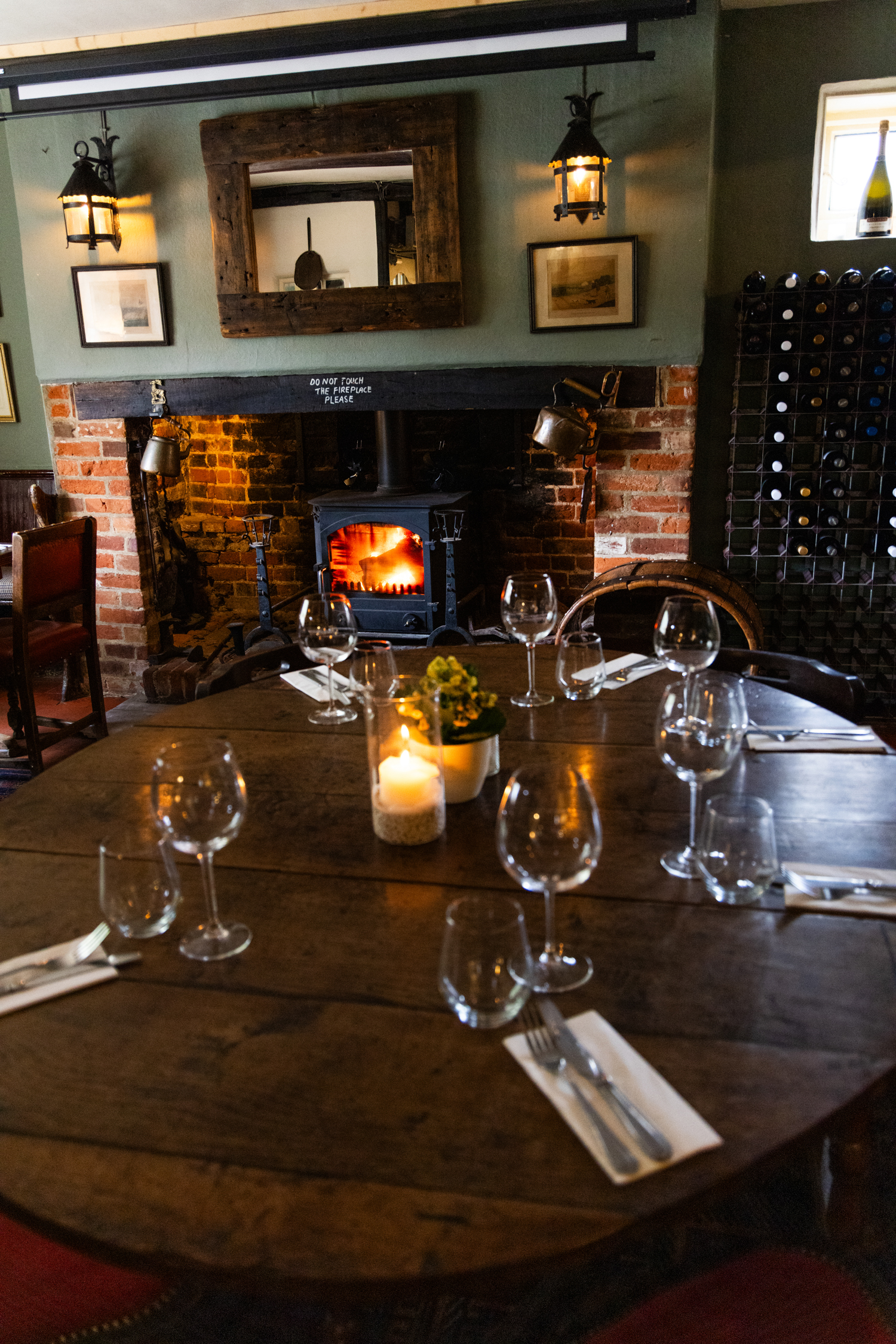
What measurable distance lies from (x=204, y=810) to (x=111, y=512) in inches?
134

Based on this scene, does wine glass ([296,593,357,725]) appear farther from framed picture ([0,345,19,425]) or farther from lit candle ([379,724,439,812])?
framed picture ([0,345,19,425])

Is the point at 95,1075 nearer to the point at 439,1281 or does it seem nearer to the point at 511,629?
the point at 439,1281

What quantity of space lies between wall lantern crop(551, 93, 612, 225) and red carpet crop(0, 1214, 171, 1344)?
3.13 metres

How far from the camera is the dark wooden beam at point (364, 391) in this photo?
3473mm

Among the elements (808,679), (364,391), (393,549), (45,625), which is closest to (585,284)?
(364,391)

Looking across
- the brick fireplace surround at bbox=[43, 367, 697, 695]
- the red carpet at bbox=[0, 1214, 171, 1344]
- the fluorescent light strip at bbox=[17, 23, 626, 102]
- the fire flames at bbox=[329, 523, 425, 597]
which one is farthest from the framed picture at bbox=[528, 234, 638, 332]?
the red carpet at bbox=[0, 1214, 171, 1344]

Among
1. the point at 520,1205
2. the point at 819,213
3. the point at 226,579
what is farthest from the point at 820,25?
the point at 520,1205

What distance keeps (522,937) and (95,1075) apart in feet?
1.36

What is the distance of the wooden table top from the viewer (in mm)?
731

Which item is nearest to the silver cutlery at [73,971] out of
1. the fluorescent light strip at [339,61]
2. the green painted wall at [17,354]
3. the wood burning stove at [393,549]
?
the wood burning stove at [393,549]

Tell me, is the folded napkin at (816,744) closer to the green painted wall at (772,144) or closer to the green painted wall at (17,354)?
the green painted wall at (772,144)

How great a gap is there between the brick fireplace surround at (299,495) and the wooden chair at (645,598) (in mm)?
176

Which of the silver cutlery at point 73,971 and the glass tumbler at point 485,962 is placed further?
the silver cutlery at point 73,971

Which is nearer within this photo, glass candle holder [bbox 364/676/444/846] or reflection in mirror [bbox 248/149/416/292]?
glass candle holder [bbox 364/676/444/846]
